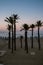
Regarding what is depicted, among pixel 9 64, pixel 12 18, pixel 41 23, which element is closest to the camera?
pixel 9 64

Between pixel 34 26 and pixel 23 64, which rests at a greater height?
pixel 34 26

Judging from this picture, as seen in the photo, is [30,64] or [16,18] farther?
[16,18]

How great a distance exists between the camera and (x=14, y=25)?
83.9ft

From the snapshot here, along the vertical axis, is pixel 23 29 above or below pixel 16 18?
below

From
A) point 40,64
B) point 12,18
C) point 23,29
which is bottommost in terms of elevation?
point 40,64

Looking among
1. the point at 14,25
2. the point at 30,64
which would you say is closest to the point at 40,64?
the point at 30,64

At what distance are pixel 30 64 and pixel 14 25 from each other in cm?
1192

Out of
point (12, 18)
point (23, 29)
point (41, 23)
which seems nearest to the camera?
point (12, 18)

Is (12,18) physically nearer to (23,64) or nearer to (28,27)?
(28,27)

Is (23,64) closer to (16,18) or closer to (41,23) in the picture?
(16,18)

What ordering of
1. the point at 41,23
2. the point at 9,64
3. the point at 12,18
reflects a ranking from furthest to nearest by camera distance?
the point at 41,23, the point at 12,18, the point at 9,64

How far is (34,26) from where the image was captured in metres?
29.7

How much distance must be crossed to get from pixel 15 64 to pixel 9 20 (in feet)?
39.3

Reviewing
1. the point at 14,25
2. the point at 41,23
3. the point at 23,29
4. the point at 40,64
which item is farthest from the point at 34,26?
the point at 40,64
